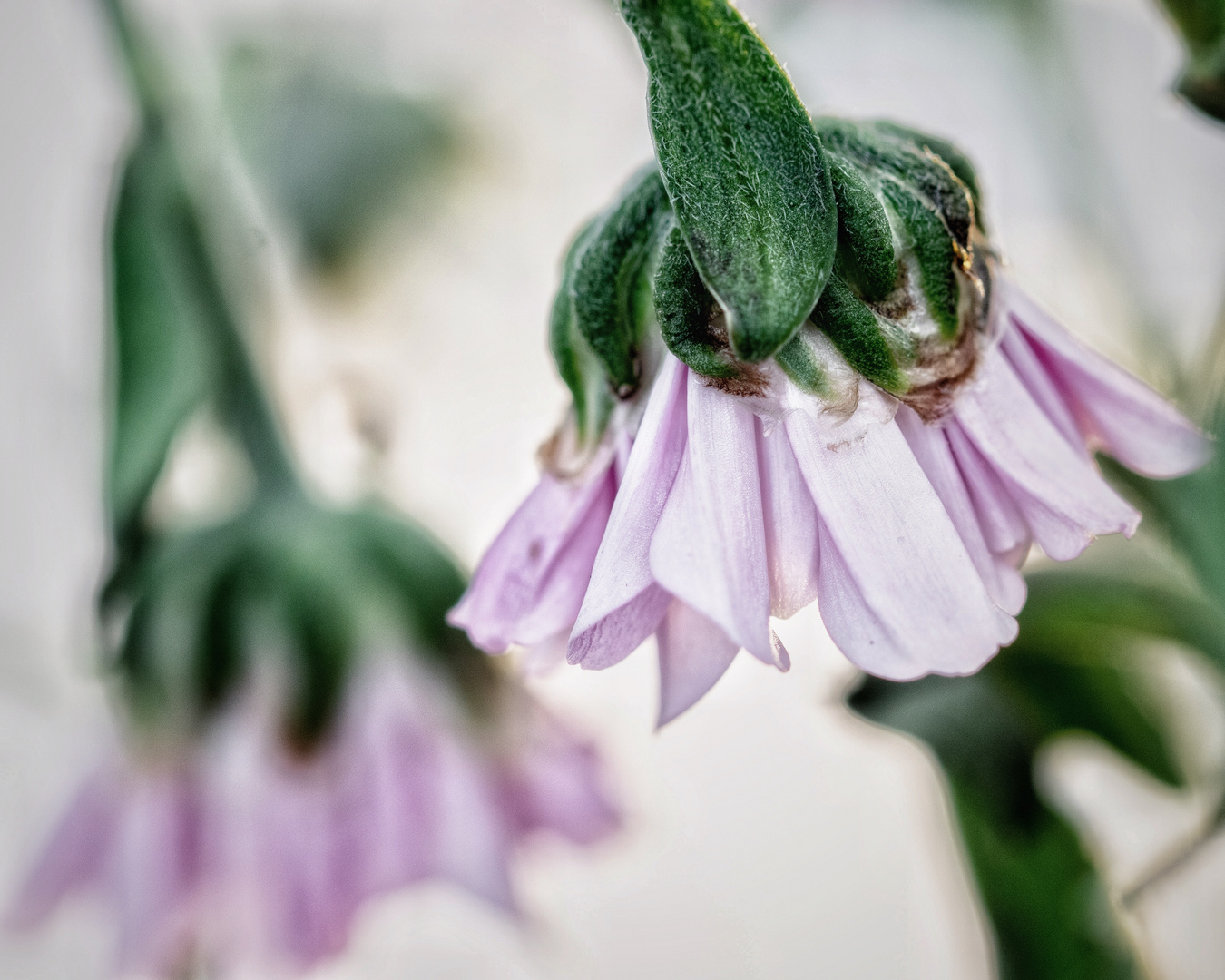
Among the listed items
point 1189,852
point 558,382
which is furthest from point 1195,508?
point 558,382

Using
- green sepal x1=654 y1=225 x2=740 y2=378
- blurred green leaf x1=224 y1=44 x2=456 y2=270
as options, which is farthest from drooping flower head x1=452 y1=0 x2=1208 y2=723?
blurred green leaf x1=224 y1=44 x2=456 y2=270

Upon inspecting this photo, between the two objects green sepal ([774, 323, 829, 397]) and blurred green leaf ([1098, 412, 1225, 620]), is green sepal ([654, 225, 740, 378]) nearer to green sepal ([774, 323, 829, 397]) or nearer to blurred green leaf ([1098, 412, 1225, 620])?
green sepal ([774, 323, 829, 397])

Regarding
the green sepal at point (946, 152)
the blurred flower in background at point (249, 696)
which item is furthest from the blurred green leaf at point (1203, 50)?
the blurred flower in background at point (249, 696)

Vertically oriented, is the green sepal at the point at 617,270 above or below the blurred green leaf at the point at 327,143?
above

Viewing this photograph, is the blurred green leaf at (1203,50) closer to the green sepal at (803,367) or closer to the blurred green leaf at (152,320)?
the green sepal at (803,367)

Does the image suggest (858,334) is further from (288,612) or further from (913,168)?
(288,612)
